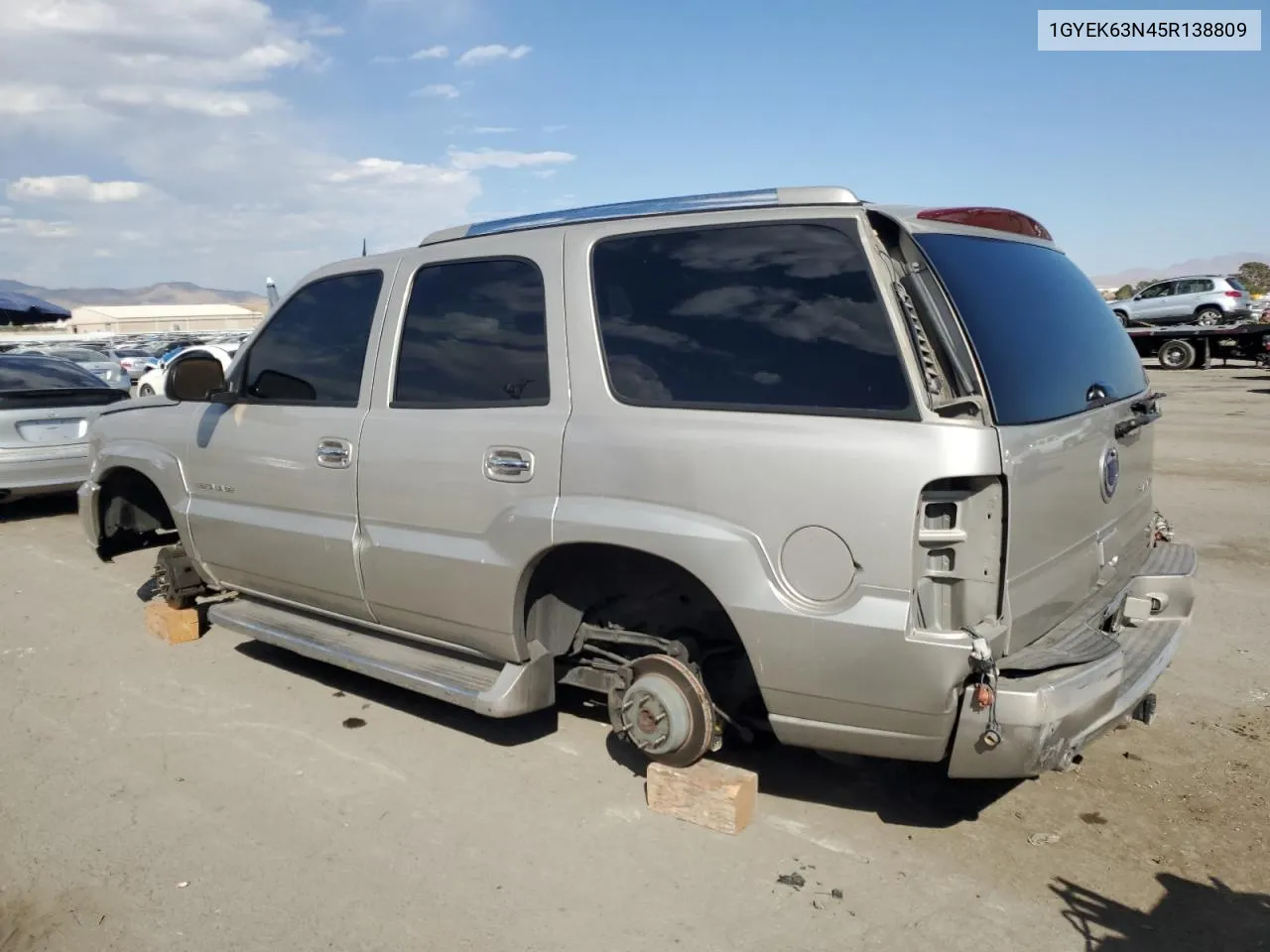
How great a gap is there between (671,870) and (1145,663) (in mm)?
1810

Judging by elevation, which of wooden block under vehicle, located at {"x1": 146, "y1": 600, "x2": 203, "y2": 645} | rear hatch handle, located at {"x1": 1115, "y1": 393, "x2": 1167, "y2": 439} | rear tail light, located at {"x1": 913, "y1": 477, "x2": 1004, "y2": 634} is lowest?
wooden block under vehicle, located at {"x1": 146, "y1": 600, "x2": 203, "y2": 645}

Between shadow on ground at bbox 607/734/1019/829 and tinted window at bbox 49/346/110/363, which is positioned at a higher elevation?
tinted window at bbox 49/346/110/363

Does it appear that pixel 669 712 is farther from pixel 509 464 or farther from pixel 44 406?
pixel 44 406

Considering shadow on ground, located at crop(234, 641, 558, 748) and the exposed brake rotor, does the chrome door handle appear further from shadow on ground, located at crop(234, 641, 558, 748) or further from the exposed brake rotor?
shadow on ground, located at crop(234, 641, 558, 748)

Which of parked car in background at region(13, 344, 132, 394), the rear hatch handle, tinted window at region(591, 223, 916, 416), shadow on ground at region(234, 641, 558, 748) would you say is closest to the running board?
shadow on ground at region(234, 641, 558, 748)

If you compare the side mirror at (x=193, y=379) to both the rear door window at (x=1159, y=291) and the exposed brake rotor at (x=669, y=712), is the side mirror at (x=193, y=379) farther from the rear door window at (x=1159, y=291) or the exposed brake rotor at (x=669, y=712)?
the rear door window at (x=1159, y=291)

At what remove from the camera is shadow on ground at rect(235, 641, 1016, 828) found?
375 cm

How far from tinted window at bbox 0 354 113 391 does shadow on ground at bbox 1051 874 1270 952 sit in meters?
9.65

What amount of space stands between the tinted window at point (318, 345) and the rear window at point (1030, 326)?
2.51 metres

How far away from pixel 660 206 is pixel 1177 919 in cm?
285

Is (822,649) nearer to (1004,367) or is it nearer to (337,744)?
(1004,367)

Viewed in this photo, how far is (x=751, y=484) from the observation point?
10.3 ft

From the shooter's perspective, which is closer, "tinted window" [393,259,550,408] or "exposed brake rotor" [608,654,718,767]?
"exposed brake rotor" [608,654,718,767]

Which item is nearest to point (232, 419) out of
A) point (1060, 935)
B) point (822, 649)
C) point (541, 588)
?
point (541, 588)
